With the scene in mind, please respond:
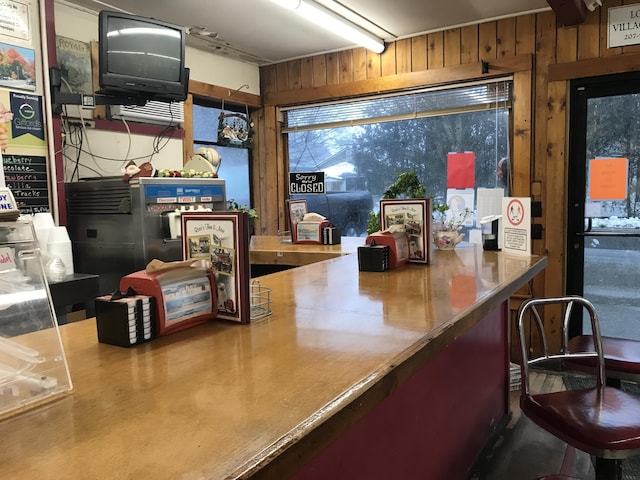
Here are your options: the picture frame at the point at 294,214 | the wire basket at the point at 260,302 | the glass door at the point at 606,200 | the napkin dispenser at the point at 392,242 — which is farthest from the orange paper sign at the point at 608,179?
the wire basket at the point at 260,302

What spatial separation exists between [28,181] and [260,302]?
190 cm

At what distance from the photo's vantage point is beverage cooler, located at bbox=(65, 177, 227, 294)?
2922 mm

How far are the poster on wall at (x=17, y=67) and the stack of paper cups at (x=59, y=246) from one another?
82cm

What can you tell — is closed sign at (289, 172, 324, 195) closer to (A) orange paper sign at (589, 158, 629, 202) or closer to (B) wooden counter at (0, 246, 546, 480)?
(A) orange paper sign at (589, 158, 629, 202)

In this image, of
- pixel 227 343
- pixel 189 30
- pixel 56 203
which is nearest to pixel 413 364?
pixel 227 343

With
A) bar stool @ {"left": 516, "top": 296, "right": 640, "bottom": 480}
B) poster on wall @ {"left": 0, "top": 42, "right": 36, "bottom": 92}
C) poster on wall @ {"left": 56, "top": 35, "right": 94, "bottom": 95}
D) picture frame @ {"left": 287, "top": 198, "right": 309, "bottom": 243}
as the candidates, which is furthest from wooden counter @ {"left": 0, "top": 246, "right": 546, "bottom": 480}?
poster on wall @ {"left": 56, "top": 35, "right": 94, "bottom": 95}

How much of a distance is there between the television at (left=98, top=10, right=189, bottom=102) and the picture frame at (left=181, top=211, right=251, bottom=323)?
2246 millimetres

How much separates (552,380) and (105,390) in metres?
3.61

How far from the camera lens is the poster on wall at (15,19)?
2.57 meters

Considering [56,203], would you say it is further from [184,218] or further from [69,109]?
[184,218]

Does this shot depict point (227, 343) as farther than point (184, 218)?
No

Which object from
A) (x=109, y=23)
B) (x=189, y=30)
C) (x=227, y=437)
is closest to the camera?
(x=227, y=437)

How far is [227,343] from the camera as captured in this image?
115 cm

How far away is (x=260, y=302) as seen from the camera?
1534 mm
